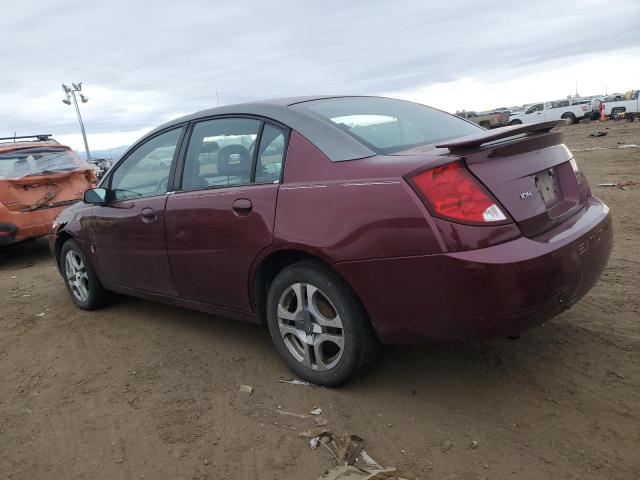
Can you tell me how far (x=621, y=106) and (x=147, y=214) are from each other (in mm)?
35575

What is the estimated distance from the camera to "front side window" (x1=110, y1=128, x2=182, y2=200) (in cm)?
377

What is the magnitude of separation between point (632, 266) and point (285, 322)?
304cm

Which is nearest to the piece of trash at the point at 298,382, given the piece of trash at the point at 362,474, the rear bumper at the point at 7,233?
the piece of trash at the point at 362,474

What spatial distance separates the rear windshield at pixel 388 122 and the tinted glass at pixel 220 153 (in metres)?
0.36

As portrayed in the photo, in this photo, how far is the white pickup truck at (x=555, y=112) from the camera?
1351 inches

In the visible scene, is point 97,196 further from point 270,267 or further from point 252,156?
point 270,267

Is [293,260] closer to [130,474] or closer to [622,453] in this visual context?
[130,474]

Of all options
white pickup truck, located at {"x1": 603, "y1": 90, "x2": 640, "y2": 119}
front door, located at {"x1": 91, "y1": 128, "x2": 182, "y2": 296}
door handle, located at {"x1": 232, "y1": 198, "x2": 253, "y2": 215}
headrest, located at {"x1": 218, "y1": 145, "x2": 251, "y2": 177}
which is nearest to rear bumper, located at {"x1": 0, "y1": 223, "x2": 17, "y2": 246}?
front door, located at {"x1": 91, "y1": 128, "x2": 182, "y2": 296}

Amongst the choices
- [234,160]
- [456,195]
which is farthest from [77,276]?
[456,195]

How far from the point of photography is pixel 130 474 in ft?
8.05

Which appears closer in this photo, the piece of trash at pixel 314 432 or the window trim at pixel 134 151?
the piece of trash at pixel 314 432

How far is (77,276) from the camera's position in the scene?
4828 millimetres

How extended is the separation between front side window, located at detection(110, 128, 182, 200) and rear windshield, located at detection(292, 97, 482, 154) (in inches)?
43.7

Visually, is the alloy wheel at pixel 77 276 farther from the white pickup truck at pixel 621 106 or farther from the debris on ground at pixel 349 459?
the white pickup truck at pixel 621 106
